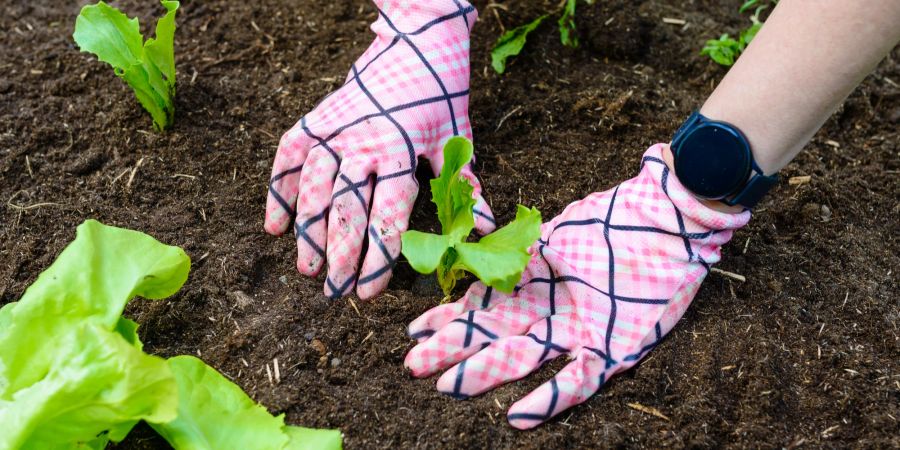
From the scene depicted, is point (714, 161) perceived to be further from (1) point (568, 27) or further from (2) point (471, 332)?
(1) point (568, 27)

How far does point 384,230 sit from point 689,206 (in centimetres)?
64

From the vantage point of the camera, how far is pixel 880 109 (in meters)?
2.24

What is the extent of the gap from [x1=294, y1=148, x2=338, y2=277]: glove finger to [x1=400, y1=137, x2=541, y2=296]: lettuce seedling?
0.94 feet

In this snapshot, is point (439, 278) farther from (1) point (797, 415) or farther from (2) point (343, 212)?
(1) point (797, 415)

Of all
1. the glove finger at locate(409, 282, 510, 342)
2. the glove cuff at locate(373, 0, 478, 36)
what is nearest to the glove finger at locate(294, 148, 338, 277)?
the glove finger at locate(409, 282, 510, 342)

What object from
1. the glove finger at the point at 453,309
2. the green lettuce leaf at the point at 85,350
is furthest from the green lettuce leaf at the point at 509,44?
the green lettuce leaf at the point at 85,350

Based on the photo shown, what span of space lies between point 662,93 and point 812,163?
429 mm

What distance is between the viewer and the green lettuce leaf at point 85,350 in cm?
123

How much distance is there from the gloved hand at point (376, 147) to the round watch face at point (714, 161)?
45 centimetres

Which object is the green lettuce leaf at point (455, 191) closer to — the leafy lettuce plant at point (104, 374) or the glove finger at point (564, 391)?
the glove finger at point (564, 391)

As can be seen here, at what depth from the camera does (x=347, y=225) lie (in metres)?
1.70

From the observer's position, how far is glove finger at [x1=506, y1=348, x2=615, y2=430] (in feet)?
→ 4.84

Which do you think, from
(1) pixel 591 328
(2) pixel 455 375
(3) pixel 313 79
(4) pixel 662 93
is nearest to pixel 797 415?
(1) pixel 591 328

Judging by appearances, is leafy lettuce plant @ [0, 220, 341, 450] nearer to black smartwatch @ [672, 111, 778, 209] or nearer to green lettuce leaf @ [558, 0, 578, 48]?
black smartwatch @ [672, 111, 778, 209]
